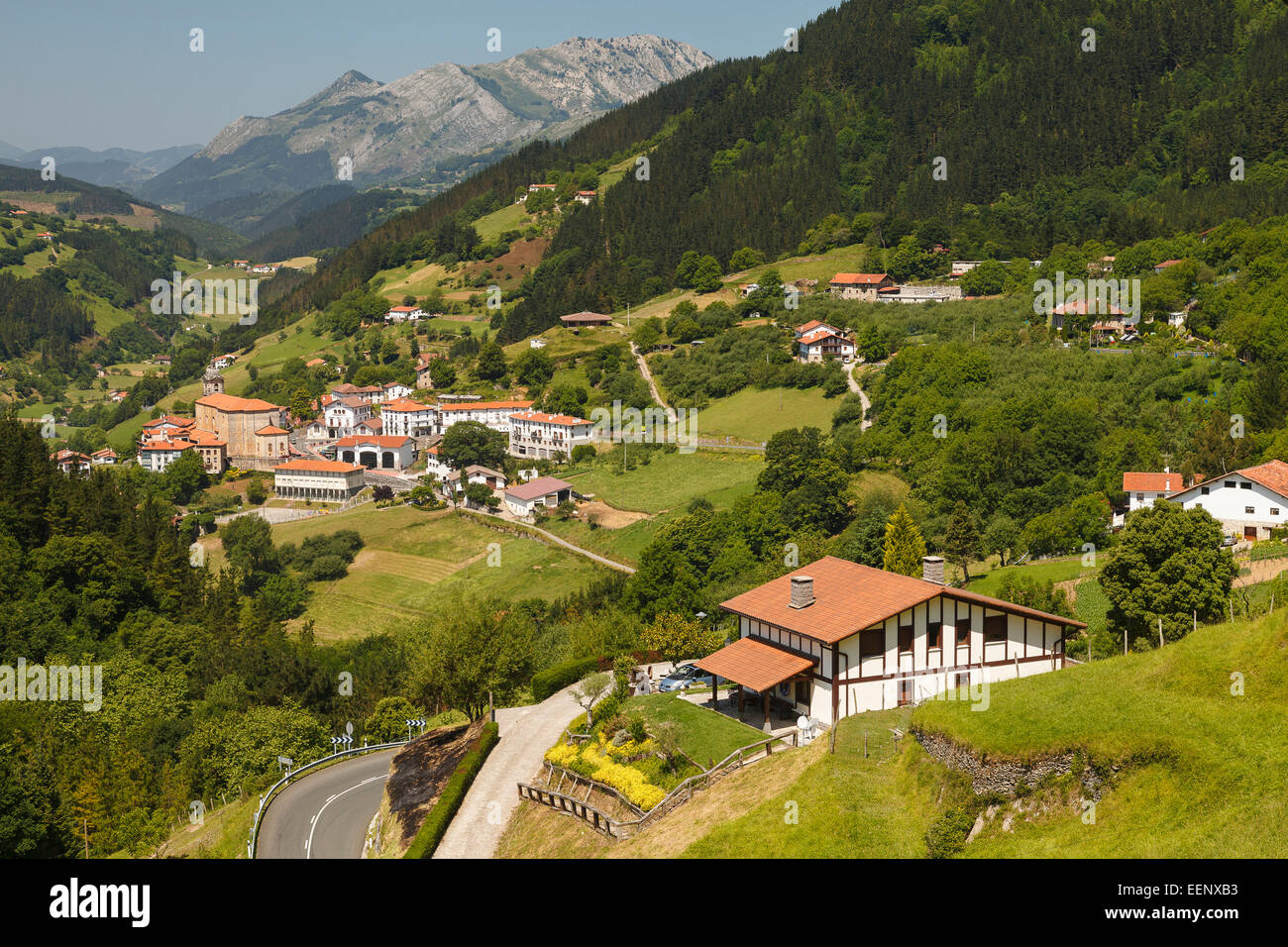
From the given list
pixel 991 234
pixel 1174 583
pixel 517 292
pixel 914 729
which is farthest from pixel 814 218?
pixel 914 729

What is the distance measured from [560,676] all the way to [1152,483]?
→ 34.8 meters

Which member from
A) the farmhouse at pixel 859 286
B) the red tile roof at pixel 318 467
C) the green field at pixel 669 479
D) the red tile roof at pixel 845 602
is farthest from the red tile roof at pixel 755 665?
the farmhouse at pixel 859 286

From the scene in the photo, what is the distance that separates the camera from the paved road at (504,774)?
29922 mm

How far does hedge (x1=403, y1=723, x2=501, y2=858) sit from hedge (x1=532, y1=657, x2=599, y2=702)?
5.72 meters

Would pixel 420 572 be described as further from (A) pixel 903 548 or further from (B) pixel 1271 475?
(B) pixel 1271 475

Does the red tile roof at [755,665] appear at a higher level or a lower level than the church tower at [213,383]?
lower

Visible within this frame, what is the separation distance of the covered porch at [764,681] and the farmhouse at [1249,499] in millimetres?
25777

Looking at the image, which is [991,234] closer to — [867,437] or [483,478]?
[867,437]

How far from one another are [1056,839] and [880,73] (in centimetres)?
19344

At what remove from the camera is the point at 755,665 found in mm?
33156

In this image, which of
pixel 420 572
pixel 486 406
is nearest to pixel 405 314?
pixel 486 406

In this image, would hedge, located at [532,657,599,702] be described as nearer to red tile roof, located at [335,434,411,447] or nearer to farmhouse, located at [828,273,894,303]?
red tile roof, located at [335,434,411,447]

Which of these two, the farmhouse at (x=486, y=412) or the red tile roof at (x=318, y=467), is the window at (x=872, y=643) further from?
the red tile roof at (x=318, y=467)

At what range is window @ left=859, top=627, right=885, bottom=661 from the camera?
3175 cm
